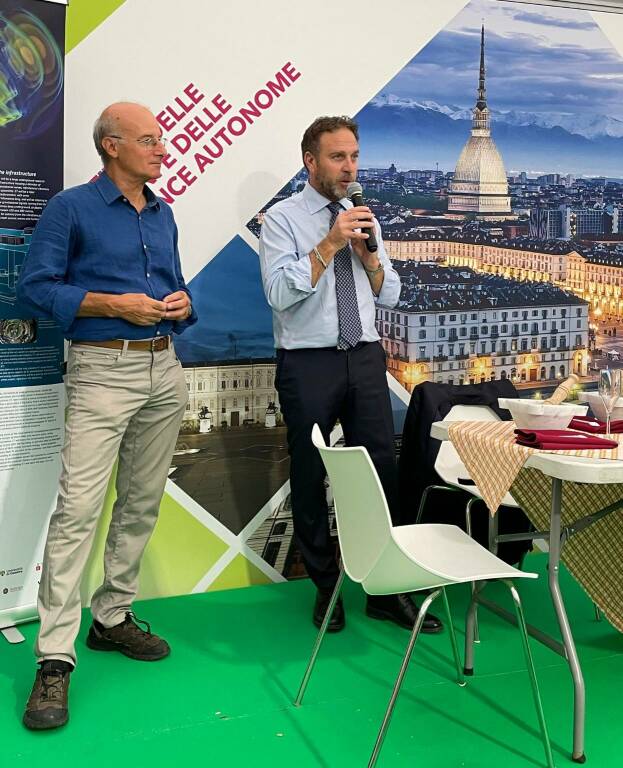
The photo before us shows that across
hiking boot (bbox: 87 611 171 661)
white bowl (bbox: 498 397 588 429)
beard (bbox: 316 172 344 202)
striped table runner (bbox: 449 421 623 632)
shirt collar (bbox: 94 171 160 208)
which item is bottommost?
hiking boot (bbox: 87 611 171 661)

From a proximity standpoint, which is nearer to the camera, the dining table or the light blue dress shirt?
the dining table

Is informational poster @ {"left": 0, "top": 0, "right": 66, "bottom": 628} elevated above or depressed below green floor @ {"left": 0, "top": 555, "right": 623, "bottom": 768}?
above

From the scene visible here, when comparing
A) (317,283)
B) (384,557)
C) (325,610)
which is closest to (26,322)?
(317,283)

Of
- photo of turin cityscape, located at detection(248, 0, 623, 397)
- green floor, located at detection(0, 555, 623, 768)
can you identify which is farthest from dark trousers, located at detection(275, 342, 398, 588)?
photo of turin cityscape, located at detection(248, 0, 623, 397)

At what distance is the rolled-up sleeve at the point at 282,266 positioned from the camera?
10.6 ft

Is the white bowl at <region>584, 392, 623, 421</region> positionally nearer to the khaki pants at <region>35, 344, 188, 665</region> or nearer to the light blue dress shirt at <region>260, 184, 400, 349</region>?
the light blue dress shirt at <region>260, 184, 400, 349</region>

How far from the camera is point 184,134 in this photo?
3.65 meters

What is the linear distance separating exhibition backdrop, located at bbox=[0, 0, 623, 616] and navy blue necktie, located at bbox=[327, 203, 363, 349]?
530mm

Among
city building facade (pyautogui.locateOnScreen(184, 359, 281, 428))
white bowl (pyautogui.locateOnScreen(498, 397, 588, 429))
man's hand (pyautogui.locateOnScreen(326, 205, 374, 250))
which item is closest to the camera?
white bowl (pyautogui.locateOnScreen(498, 397, 588, 429))

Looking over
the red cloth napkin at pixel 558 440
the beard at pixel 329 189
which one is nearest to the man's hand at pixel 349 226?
the beard at pixel 329 189

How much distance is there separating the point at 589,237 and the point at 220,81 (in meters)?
1.93

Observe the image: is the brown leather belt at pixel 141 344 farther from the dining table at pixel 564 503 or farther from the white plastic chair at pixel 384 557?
the dining table at pixel 564 503

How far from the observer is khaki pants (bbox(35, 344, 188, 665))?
2.83 m

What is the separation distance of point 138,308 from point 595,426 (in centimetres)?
144
